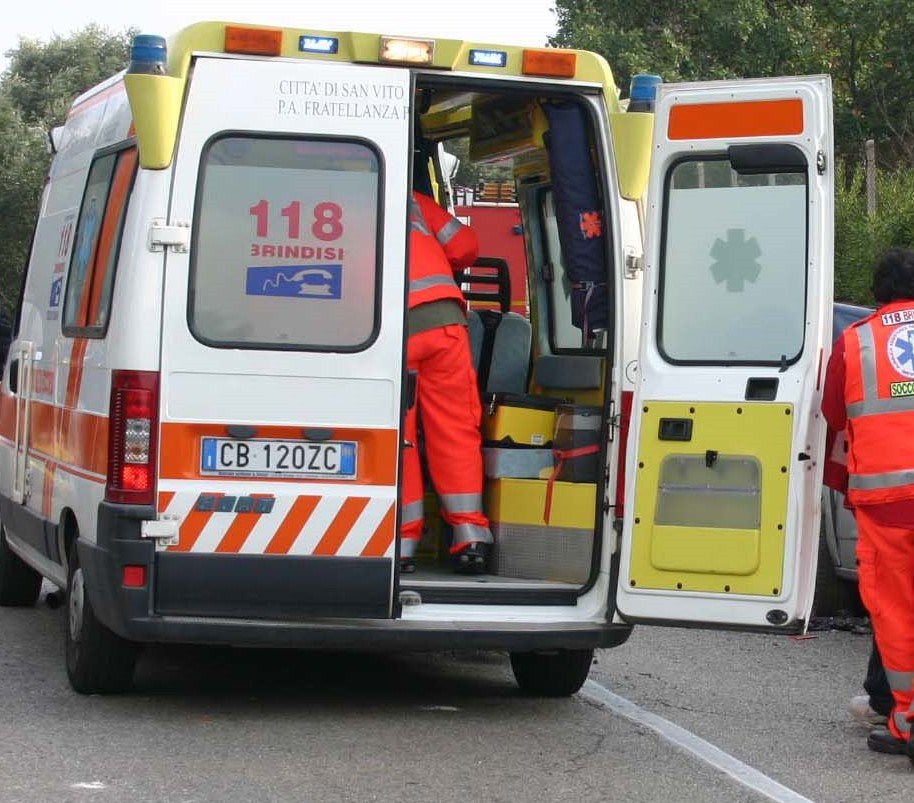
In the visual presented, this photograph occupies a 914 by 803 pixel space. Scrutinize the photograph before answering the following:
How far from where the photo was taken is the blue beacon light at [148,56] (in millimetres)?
6191

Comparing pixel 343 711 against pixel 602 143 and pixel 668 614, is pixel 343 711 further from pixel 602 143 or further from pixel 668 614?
pixel 602 143

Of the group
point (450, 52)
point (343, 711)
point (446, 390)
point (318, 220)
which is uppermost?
point (450, 52)

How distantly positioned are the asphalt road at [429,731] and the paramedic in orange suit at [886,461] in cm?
37

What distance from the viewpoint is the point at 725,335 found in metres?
6.32

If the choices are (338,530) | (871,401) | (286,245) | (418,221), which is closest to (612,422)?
(871,401)

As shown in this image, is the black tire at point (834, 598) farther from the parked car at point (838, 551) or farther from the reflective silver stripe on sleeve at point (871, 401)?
the reflective silver stripe on sleeve at point (871, 401)

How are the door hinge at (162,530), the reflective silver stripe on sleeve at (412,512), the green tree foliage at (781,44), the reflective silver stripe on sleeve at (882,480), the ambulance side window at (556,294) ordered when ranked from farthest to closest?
the green tree foliage at (781,44) → the ambulance side window at (556,294) → the reflective silver stripe on sleeve at (412,512) → the door hinge at (162,530) → the reflective silver stripe on sleeve at (882,480)

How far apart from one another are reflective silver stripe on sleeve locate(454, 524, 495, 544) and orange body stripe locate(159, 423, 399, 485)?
850 mm

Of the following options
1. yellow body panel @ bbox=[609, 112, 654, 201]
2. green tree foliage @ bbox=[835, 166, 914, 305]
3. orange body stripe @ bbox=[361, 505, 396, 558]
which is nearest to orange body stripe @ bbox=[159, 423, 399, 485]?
orange body stripe @ bbox=[361, 505, 396, 558]

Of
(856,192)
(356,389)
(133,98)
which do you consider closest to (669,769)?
(356,389)

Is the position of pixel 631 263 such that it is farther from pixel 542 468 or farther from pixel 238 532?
pixel 238 532

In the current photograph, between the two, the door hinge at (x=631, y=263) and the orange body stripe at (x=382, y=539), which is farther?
the door hinge at (x=631, y=263)

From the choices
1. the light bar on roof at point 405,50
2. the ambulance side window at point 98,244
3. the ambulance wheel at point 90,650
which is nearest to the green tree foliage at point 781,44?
the ambulance side window at point 98,244

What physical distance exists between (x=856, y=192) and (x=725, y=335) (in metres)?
18.3
